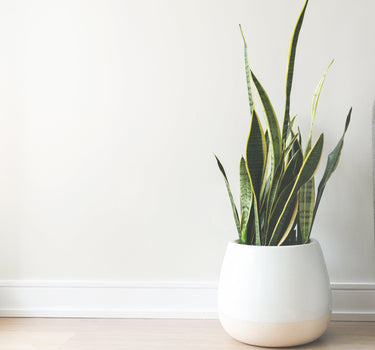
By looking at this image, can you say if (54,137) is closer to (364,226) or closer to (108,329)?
(108,329)

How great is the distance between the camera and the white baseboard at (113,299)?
115 cm

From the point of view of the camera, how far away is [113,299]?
1171mm

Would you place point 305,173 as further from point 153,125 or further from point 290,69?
point 153,125

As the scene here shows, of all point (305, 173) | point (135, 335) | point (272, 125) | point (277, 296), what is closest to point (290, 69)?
point (272, 125)

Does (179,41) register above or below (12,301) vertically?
above

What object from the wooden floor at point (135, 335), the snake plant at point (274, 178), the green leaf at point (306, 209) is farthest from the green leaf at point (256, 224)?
the wooden floor at point (135, 335)

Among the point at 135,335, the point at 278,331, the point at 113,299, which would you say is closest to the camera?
the point at 278,331

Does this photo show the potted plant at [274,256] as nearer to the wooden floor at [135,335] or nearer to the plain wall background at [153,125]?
the wooden floor at [135,335]

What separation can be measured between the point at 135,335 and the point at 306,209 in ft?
1.66

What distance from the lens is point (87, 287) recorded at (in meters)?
1.17

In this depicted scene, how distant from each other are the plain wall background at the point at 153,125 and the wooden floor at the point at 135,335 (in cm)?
12

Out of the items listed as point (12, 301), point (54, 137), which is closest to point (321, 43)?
point (54, 137)

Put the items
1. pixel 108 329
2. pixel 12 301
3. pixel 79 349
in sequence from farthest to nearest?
1. pixel 12 301
2. pixel 108 329
3. pixel 79 349

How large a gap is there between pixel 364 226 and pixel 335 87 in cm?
37
